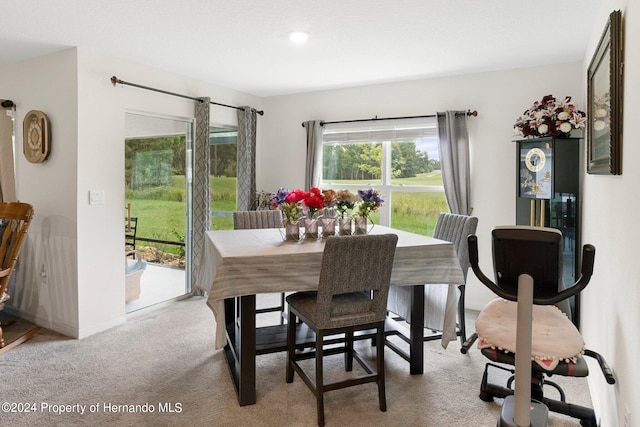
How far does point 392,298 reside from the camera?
3.33 meters

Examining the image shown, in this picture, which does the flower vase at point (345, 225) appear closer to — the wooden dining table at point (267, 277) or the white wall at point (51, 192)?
the wooden dining table at point (267, 277)

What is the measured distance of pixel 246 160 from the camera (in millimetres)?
5297

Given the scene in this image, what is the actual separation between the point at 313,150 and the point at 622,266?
385cm

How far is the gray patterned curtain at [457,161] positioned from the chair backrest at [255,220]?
1.85 metres

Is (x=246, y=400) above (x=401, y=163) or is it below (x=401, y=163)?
below

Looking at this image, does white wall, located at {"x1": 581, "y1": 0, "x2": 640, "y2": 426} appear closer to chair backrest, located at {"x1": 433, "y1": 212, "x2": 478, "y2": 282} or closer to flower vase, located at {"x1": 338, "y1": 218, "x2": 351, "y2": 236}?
chair backrest, located at {"x1": 433, "y1": 212, "x2": 478, "y2": 282}

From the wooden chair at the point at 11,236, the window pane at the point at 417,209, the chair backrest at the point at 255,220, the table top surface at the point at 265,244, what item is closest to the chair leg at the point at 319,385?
the table top surface at the point at 265,244

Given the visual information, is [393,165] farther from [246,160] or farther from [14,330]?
[14,330]

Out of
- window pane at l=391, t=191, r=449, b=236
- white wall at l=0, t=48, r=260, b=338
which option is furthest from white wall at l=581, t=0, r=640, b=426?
white wall at l=0, t=48, r=260, b=338

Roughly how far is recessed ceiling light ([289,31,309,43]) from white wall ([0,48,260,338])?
1.66 m

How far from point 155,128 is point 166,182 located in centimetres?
59

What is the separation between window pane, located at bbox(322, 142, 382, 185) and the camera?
5.10 metres

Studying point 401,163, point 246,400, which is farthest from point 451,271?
point 401,163

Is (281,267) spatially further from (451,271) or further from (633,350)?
(633,350)
